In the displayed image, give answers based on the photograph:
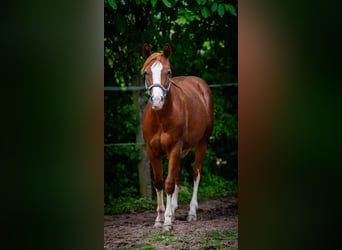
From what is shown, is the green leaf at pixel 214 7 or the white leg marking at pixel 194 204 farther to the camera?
the white leg marking at pixel 194 204

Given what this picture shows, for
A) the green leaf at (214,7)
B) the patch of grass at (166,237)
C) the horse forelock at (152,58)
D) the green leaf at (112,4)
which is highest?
the green leaf at (214,7)

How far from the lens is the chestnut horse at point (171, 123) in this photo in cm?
391

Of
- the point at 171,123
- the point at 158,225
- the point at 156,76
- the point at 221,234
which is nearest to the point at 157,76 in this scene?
the point at 156,76

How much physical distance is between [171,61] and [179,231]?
1277 mm

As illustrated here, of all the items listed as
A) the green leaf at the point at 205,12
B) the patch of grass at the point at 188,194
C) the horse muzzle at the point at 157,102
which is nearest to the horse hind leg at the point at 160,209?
the patch of grass at the point at 188,194

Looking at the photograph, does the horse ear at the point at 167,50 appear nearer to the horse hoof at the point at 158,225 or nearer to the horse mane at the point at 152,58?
the horse mane at the point at 152,58

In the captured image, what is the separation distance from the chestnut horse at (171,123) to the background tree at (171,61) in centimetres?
21
